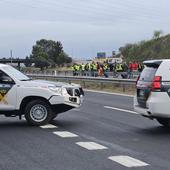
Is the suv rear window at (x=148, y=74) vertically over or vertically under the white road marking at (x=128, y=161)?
over

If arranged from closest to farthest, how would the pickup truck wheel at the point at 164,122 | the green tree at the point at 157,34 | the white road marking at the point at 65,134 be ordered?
the white road marking at the point at 65,134
the pickup truck wheel at the point at 164,122
the green tree at the point at 157,34

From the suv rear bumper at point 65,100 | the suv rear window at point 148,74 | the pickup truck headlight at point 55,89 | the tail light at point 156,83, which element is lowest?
the suv rear bumper at point 65,100

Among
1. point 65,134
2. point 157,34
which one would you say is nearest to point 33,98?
point 65,134

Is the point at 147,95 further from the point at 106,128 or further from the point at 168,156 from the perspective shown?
the point at 168,156

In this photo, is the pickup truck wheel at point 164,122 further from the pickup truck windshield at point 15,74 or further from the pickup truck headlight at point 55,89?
the pickup truck windshield at point 15,74

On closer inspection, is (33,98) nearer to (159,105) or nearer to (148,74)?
(148,74)

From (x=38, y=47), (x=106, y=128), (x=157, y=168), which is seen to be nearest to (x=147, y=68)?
(x=106, y=128)

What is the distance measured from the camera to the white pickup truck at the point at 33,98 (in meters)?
12.3

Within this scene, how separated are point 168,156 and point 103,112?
7543mm

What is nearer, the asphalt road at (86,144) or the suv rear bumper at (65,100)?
the asphalt road at (86,144)

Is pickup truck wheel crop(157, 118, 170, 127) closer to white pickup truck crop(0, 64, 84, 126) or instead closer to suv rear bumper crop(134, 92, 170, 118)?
suv rear bumper crop(134, 92, 170, 118)

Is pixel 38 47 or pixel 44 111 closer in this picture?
pixel 44 111

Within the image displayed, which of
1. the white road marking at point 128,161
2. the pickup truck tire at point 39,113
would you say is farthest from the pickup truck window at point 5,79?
the white road marking at point 128,161

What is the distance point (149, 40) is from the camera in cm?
8969
